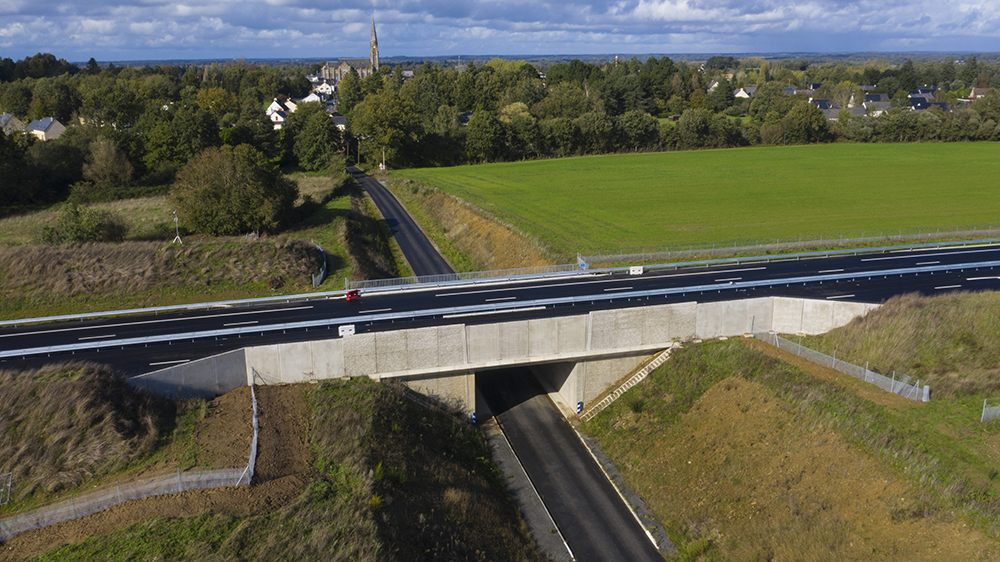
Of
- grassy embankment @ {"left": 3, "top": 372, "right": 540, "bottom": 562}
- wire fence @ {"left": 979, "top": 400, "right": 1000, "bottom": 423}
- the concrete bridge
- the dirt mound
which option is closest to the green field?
the concrete bridge

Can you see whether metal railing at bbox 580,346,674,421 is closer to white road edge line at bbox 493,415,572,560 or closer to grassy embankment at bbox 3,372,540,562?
white road edge line at bbox 493,415,572,560

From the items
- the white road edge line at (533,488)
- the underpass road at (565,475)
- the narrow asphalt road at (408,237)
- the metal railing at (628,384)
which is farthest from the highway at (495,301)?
the narrow asphalt road at (408,237)

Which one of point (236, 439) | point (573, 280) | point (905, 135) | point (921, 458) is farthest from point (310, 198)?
point (905, 135)

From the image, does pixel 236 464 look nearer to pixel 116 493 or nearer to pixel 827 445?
pixel 116 493

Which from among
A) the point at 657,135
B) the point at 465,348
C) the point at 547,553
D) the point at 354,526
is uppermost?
the point at 657,135

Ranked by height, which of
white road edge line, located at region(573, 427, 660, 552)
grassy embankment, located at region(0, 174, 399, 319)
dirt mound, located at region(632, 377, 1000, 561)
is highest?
grassy embankment, located at region(0, 174, 399, 319)

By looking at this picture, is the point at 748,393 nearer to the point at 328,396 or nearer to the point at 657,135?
the point at 328,396

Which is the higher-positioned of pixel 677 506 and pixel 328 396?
pixel 328 396
